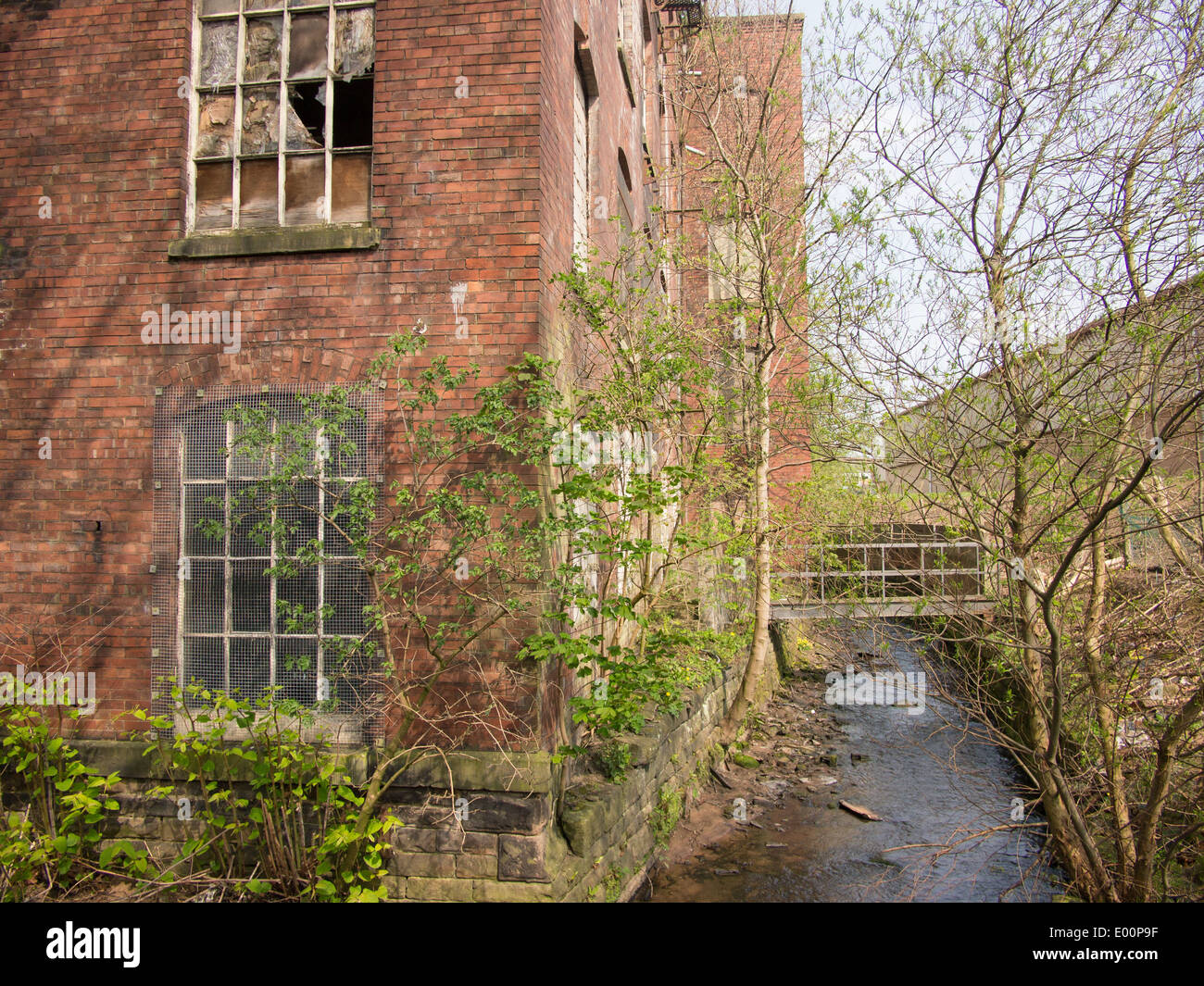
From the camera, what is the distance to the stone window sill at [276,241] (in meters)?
5.78

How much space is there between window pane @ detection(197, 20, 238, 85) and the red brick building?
0.03m

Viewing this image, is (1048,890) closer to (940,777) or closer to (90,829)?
(940,777)

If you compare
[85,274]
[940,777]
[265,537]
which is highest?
[85,274]

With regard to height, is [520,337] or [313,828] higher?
[520,337]

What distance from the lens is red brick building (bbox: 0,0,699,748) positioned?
224 inches

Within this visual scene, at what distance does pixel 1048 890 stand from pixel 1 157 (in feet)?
35.6

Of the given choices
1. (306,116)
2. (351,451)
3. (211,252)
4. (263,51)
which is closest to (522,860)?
(351,451)

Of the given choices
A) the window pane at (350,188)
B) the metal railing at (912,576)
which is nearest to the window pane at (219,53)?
the window pane at (350,188)

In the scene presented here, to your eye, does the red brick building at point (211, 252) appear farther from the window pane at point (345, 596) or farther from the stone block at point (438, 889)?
the stone block at point (438, 889)

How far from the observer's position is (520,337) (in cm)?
557

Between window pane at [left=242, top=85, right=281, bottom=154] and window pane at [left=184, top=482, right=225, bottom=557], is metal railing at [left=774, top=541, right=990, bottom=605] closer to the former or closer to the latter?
window pane at [left=184, top=482, right=225, bottom=557]
